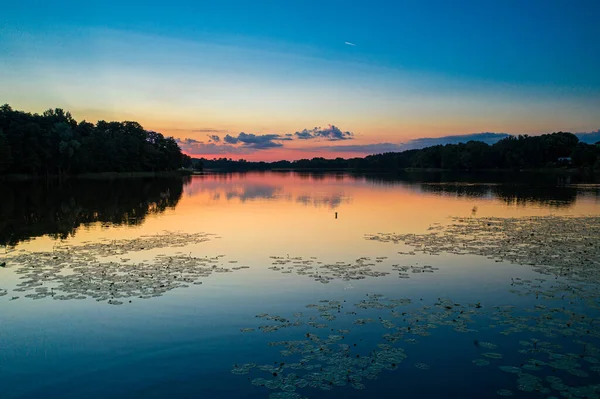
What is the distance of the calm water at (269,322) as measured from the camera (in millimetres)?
9062

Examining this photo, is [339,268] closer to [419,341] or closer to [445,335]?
[445,335]

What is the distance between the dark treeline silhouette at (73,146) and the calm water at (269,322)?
84.2 metres

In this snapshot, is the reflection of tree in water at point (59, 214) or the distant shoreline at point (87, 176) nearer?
the reflection of tree in water at point (59, 214)

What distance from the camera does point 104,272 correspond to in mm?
17609

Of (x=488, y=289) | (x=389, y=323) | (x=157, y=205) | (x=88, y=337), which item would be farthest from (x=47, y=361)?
(x=157, y=205)

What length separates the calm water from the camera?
906cm

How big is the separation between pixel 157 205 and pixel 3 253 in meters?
24.9

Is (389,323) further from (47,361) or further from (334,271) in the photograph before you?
(47,361)

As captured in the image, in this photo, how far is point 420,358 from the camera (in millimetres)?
10070

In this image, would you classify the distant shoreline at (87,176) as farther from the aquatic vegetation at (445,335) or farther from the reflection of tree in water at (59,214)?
the aquatic vegetation at (445,335)

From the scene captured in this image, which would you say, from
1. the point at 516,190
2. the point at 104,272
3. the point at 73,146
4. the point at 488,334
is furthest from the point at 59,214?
the point at 73,146

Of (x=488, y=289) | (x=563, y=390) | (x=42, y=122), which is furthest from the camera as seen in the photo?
(x=42, y=122)

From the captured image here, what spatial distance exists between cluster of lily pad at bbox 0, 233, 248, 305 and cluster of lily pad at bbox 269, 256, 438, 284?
2.22m

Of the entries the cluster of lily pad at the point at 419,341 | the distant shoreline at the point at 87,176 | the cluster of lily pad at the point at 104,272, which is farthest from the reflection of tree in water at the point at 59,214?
the distant shoreline at the point at 87,176
